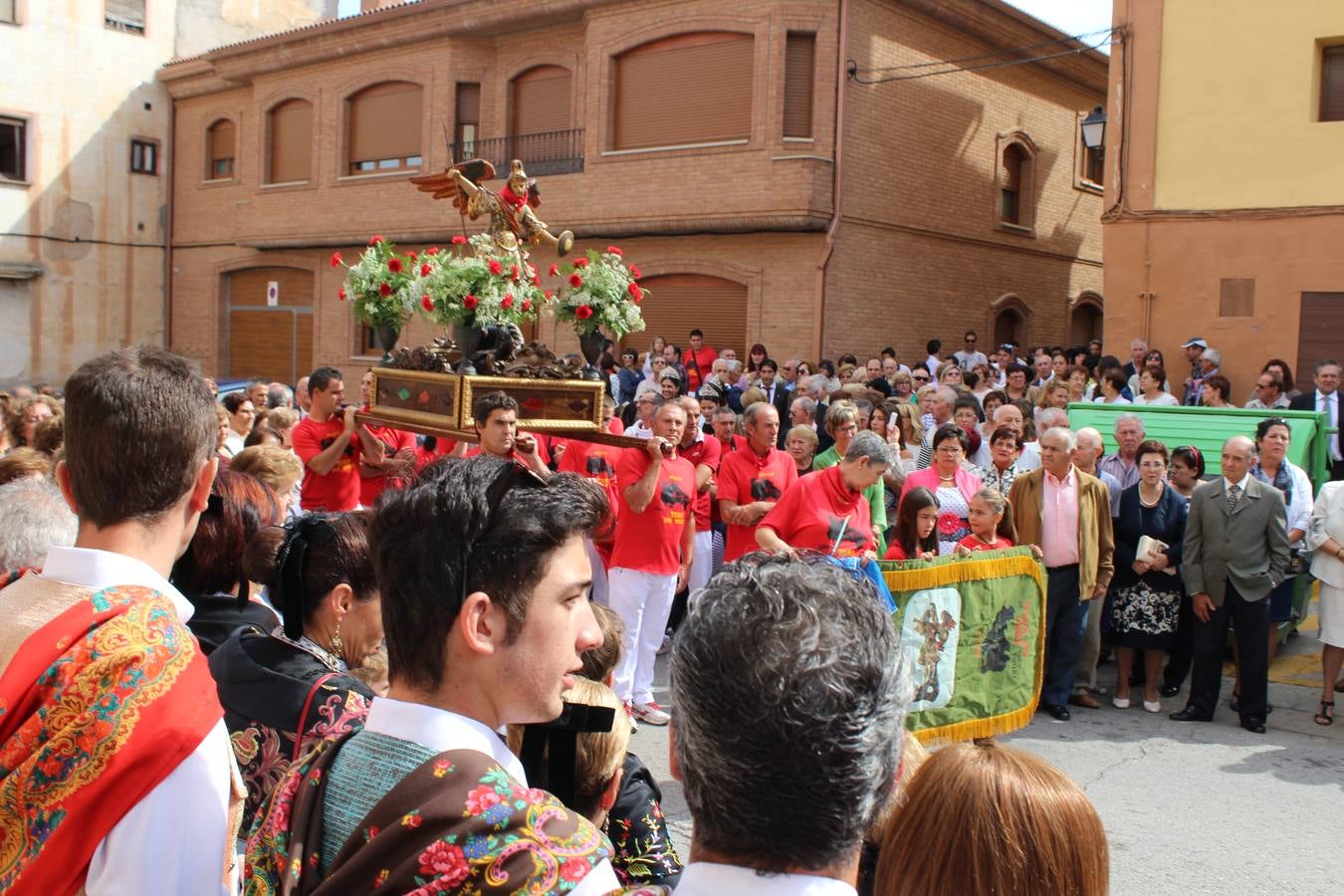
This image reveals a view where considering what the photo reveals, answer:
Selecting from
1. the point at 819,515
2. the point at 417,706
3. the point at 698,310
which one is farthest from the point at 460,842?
the point at 698,310

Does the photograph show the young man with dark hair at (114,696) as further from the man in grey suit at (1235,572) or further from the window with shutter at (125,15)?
the window with shutter at (125,15)

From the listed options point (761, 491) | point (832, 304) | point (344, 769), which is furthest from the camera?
point (832, 304)

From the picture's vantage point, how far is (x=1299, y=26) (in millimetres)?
13758

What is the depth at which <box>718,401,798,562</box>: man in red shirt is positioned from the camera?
25.2 ft

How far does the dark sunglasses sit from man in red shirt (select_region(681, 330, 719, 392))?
14.7 m

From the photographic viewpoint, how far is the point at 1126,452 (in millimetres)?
8727

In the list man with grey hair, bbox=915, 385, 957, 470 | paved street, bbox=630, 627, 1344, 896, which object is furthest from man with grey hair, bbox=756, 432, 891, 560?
man with grey hair, bbox=915, 385, 957, 470

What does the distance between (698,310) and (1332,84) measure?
8.73 metres

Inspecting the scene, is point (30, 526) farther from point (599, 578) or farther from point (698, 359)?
point (698, 359)

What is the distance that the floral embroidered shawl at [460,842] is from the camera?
4.82 ft

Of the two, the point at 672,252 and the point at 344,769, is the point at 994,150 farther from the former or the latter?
the point at 344,769

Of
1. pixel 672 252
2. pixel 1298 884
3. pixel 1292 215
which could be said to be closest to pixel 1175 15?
pixel 1292 215

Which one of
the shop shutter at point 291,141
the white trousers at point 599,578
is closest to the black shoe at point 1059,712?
the white trousers at point 599,578

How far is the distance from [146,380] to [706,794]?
1130mm
